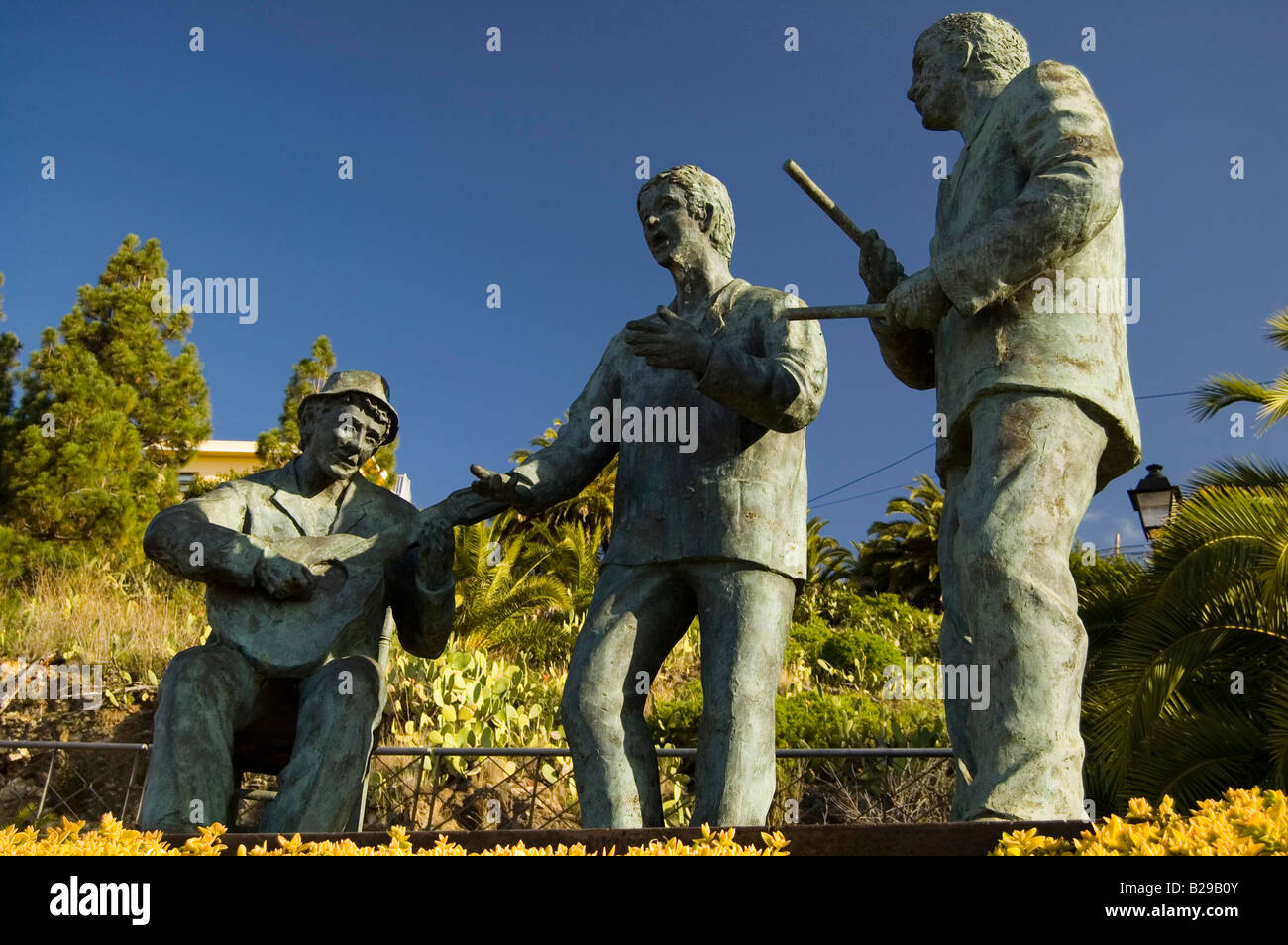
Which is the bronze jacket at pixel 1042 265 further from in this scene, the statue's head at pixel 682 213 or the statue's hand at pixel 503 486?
the statue's hand at pixel 503 486

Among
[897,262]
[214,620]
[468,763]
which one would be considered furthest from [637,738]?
[468,763]

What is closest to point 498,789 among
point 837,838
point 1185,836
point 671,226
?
point 671,226

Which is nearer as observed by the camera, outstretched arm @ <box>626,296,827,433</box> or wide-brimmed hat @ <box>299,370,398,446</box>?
outstretched arm @ <box>626,296,827,433</box>

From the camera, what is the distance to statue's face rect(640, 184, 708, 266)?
4543 millimetres

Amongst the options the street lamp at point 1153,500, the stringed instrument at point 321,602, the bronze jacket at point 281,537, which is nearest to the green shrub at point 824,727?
the street lamp at point 1153,500

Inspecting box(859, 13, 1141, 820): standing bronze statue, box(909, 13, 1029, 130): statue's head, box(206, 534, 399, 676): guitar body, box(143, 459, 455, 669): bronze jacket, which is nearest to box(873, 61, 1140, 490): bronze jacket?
box(859, 13, 1141, 820): standing bronze statue

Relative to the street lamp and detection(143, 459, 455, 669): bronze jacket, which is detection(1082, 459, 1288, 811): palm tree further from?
detection(143, 459, 455, 669): bronze jacket

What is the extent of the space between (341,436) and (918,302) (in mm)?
1991

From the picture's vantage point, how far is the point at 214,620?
4258mm

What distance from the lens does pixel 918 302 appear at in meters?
3.86

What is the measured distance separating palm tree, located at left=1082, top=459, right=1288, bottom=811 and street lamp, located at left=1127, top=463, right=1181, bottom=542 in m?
0.10

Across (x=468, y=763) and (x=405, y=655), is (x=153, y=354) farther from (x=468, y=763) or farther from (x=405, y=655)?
(x=468, y=763)

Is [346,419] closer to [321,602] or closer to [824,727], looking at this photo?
[321,602]
